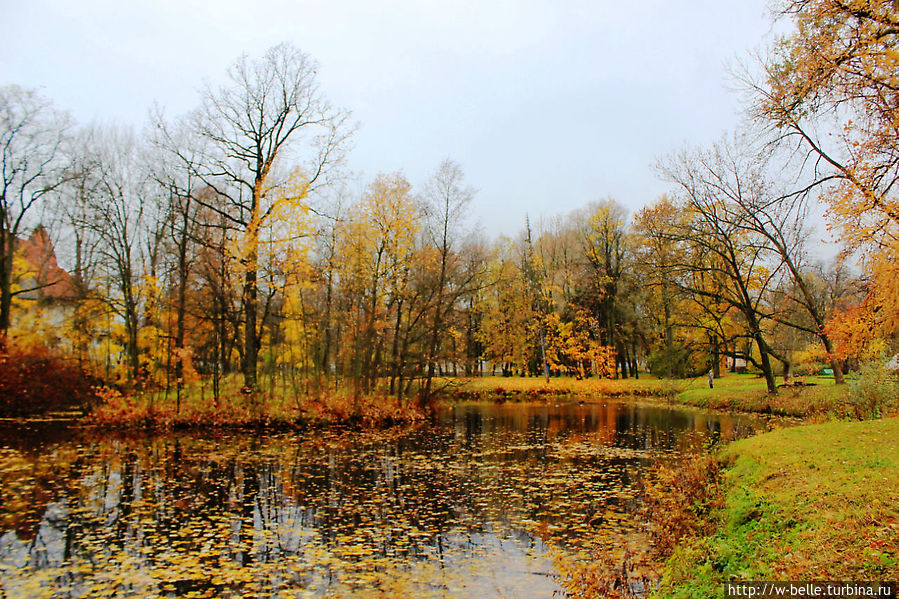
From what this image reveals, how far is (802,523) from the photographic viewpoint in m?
5.80

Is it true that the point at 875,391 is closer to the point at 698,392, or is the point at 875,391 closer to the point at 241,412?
the point at 698,392

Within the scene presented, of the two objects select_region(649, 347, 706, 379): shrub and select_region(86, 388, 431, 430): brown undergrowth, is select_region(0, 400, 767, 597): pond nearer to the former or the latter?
select_region(86, 388, 431, 430): brown undergrowth

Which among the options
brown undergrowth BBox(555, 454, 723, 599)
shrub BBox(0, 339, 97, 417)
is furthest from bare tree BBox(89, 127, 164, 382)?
brown undergrowth BBox(555, 454, 723, 599)

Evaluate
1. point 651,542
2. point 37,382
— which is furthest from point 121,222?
point 651,542

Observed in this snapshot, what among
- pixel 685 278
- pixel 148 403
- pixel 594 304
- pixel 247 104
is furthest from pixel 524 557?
pixel 594 304

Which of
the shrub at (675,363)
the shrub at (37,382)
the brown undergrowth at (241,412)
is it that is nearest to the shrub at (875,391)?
the shrub at (675,363)

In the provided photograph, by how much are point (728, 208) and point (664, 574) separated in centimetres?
2451

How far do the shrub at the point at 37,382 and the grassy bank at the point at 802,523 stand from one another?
22.5 meters

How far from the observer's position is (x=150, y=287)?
2606 centimetres

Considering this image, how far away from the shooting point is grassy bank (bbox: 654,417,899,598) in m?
4.54

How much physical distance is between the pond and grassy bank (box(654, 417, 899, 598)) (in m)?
1.56

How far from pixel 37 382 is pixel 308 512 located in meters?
19.0

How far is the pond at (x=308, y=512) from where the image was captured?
21.1ft

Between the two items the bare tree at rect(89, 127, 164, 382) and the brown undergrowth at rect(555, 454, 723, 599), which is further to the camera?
the bare tree at rect(89, 127, 164, 382)
